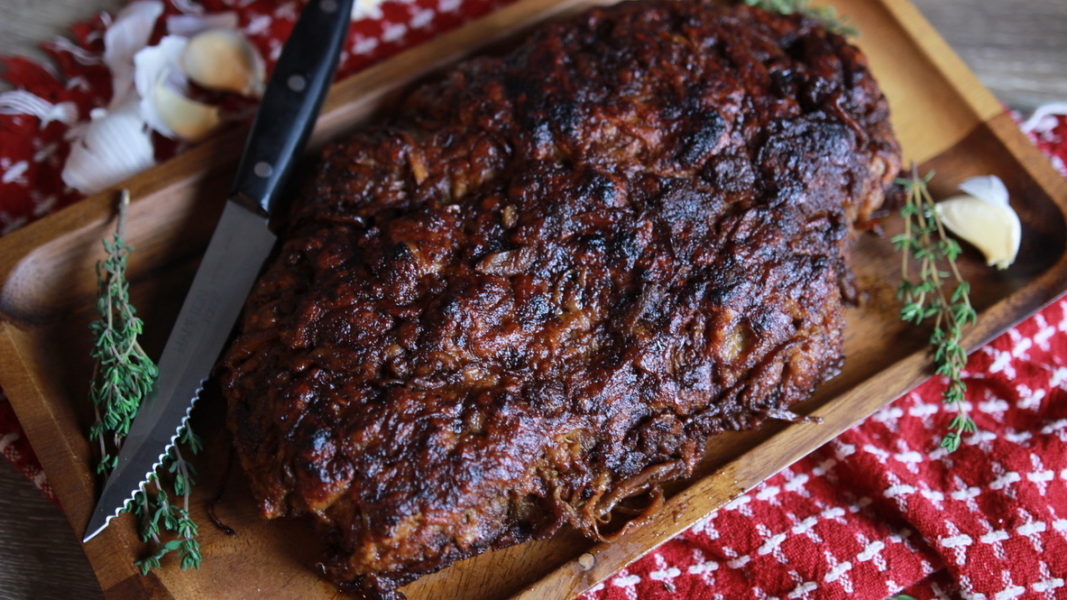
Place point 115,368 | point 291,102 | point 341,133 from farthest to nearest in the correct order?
point 341,133
point 291,102
point 115,368

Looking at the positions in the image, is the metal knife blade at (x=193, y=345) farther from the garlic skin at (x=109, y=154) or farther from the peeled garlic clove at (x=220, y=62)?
the peeled garlic clove at (x=220, y=62)

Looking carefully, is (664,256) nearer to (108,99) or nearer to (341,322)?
(341,322)

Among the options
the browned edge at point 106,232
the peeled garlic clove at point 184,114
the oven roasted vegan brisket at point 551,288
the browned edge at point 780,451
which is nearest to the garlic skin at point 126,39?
the peeled garlic clove at point 184,114

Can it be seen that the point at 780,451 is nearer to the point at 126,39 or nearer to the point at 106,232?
the point at 106,232

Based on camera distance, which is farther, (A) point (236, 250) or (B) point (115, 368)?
(A) point (236, 250)

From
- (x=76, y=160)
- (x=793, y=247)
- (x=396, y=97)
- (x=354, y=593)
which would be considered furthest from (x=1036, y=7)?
(x=76, y=160)

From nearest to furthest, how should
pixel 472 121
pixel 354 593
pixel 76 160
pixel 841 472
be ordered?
pixel 354 593
pixel 472 121
pixel 841 472
pixel 76 160

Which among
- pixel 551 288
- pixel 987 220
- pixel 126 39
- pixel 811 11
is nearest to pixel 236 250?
pixel 551 288
